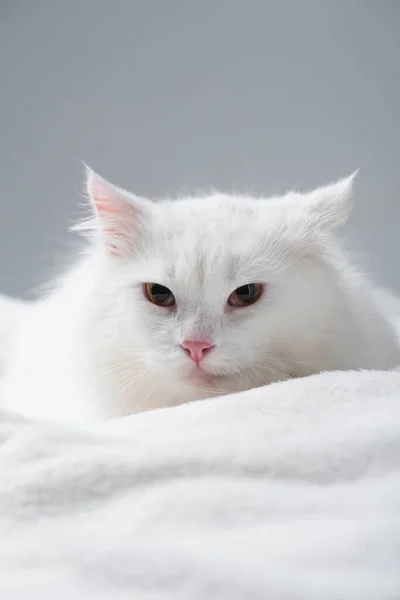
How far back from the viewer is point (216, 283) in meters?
1.27

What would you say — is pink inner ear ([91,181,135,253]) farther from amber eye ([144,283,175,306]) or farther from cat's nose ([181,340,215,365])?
cat's nose ([181,340,215,365])

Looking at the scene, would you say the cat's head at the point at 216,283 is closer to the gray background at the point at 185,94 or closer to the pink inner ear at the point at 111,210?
the pink inner ear at the point at 111,210

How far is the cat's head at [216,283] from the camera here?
127 centimetres

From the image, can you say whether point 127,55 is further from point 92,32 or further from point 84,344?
point 84,344

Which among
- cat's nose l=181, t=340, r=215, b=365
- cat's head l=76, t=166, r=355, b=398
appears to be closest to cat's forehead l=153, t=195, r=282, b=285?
cat's head l=76, t=166, r=355, b=398

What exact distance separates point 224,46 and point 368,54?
66 centimetres

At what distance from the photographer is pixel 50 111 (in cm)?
338

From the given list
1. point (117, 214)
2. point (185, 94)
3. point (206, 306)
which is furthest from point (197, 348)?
point (185, 94)

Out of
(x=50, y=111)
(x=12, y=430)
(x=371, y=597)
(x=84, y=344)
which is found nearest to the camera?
(x=371, y=597)

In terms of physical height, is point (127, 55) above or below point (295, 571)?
above

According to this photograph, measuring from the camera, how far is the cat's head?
1269 millimetres

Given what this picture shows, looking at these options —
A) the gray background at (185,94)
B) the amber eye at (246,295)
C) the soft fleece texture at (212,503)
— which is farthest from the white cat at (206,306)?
the gray background at (185,94)

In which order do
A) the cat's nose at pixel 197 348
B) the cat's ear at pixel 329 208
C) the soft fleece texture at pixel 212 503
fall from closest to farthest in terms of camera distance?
1. the soft fleece texture at pixel 212 503
2. the cat's nose at pixel 197 348
3. the cat's ear at pixel 329 208

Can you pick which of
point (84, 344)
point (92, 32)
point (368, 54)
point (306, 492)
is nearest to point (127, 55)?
point (92, 32)
